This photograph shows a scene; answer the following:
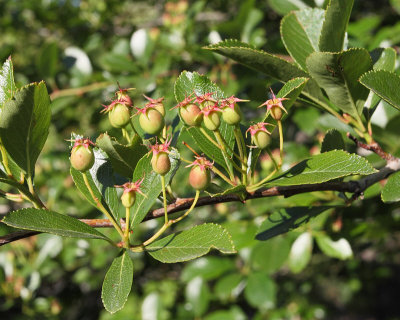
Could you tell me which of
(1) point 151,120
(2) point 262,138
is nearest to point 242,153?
(2) point 262,138

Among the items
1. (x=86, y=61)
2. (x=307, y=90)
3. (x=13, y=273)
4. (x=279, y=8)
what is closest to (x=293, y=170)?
(x=307, y=90)

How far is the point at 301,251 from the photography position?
5.04 feet

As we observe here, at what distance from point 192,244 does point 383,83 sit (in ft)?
1.27

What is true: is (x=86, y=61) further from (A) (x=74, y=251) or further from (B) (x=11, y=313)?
(B) (x=11, y=313)

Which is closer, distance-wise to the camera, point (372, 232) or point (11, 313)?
point (372, 232)

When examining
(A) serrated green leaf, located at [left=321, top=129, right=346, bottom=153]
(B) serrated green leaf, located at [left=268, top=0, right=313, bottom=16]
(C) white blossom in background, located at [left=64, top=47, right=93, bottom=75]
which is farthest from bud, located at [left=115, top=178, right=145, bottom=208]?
(C) white blossom in background, located at [left=64, top=47, right=93, bottom=75]

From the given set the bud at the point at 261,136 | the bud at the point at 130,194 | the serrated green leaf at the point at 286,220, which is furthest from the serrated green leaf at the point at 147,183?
the serrated green leaf at the point at 286,220

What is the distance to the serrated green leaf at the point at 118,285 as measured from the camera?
70 cm

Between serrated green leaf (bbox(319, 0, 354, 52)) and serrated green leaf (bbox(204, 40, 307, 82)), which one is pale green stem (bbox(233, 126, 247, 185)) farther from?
serrated green leaf (bbox(319, 0, 354, 52))

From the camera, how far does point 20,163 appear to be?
0.74m

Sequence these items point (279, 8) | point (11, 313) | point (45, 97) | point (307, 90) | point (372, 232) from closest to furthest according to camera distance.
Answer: point (45, 97) → point (307, 90) → point (279, 8) → point (372, 232) → point (11, 313)

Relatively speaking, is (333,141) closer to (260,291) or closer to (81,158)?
(81,158)

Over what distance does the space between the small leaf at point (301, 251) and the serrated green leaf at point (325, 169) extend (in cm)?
79

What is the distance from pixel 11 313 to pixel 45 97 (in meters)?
2.04
